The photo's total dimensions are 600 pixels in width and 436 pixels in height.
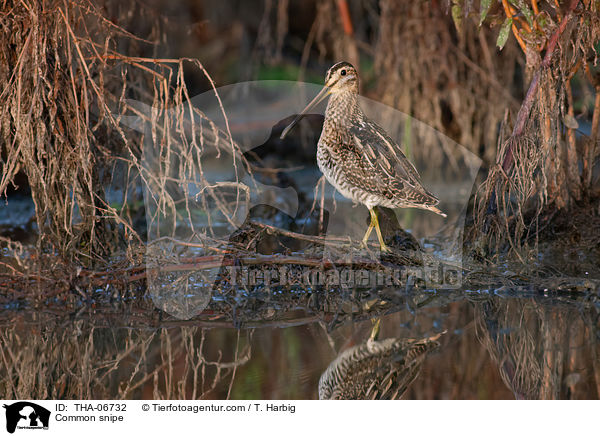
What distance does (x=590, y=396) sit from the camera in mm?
2486

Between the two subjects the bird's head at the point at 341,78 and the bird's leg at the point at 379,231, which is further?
the bird's leg at the point at 379,231

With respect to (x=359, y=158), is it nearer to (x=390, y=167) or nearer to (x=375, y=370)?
(x=390, y=167)

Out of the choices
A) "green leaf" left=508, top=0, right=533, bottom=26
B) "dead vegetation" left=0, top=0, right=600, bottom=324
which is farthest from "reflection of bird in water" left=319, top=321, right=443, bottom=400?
"green leaf" left=508, top=0, right=533, bottom=26

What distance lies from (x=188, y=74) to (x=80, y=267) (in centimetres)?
322

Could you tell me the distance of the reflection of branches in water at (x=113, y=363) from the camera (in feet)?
8.66

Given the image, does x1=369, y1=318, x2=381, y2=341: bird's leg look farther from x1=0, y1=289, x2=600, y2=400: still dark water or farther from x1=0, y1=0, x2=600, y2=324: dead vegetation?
x1=0, y1=0, x2=600, y2=324: dead vegetation

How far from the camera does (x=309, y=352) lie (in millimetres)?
2855

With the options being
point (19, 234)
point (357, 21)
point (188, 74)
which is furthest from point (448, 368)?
point (188, 74)

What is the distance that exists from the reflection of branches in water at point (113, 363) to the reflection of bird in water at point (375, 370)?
0.33 metres

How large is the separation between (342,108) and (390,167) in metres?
0.34

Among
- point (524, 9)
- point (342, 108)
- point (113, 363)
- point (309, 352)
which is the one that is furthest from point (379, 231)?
point (113, 363)
